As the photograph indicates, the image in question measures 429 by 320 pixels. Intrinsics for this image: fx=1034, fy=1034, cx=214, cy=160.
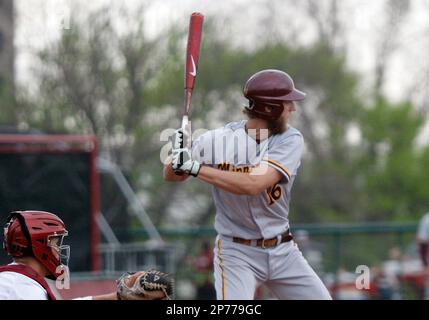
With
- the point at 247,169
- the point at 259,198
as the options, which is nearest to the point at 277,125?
the point at 247,169

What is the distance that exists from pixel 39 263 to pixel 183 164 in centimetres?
125

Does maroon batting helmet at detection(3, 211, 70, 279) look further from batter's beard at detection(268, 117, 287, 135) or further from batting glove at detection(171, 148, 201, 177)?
batter's beard at detection(268, 117, 287, 135)

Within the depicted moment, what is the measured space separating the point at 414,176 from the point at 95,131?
35.8ft

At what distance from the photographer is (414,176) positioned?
96.6 feet

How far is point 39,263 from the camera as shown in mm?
5160

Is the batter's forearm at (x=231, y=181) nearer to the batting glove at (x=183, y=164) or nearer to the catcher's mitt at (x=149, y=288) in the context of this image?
the batting glove at (x=183, y=164)

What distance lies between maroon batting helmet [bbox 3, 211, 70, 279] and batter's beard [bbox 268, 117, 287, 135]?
184 centimetres

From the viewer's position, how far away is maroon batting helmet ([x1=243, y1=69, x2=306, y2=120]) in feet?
21.2

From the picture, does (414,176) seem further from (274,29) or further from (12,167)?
(12,167)

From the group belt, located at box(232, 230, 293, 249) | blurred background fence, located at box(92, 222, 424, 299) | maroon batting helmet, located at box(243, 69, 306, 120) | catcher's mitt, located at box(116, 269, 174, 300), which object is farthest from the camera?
blurred background fence, located at box(92, 222, 424, 299)

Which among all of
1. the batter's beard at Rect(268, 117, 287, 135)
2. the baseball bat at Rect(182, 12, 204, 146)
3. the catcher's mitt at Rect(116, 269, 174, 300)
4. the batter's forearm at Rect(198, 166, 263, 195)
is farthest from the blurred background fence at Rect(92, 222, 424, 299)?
the catcher's mitt at Rect(116, 269, 174, 300)

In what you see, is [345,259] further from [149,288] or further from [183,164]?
[149,288]

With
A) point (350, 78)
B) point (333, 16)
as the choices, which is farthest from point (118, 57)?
point (333, 16)
